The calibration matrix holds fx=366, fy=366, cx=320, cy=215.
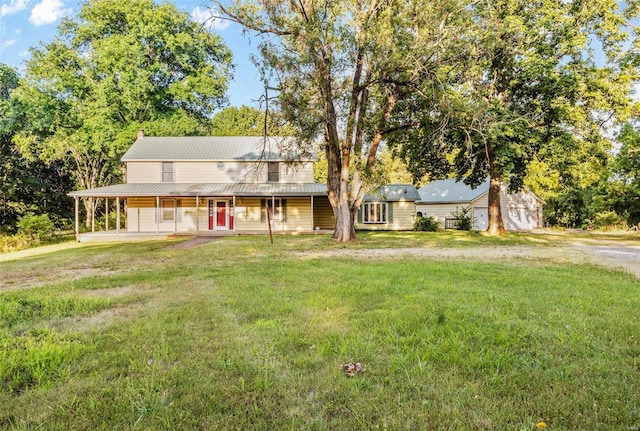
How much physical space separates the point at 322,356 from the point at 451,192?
102ft

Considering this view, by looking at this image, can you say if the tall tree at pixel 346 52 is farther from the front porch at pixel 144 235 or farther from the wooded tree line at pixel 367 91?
the front porch at pixel 144 235

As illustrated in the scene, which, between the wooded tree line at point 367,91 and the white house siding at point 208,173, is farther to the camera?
the white house siding at point 208,173

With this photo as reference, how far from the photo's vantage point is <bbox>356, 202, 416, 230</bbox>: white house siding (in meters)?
28.1

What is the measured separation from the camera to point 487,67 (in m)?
18.4

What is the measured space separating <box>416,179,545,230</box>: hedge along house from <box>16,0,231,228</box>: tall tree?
20.2 meters

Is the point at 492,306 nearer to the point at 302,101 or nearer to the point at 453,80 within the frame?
the point at 302,101

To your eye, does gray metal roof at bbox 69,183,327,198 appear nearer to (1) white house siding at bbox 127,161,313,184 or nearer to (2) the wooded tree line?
(1) white house siding at bbox 127,161,313,184

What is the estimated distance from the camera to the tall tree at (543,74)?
16.7 meters

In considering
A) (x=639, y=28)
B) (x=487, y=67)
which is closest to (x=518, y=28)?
(x=487, y=67)

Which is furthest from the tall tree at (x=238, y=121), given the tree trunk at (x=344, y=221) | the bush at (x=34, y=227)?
the tree trunk at (x=344, y=221)

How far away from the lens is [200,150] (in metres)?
23.3

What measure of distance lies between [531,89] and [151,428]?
827 inches

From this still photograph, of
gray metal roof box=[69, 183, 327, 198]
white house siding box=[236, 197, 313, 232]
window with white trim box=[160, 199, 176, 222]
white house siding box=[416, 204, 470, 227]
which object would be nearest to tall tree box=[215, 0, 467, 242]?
gray metal roof box=[69, 183, 327, 198]

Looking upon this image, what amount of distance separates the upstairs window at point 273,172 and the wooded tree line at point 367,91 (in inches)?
275
